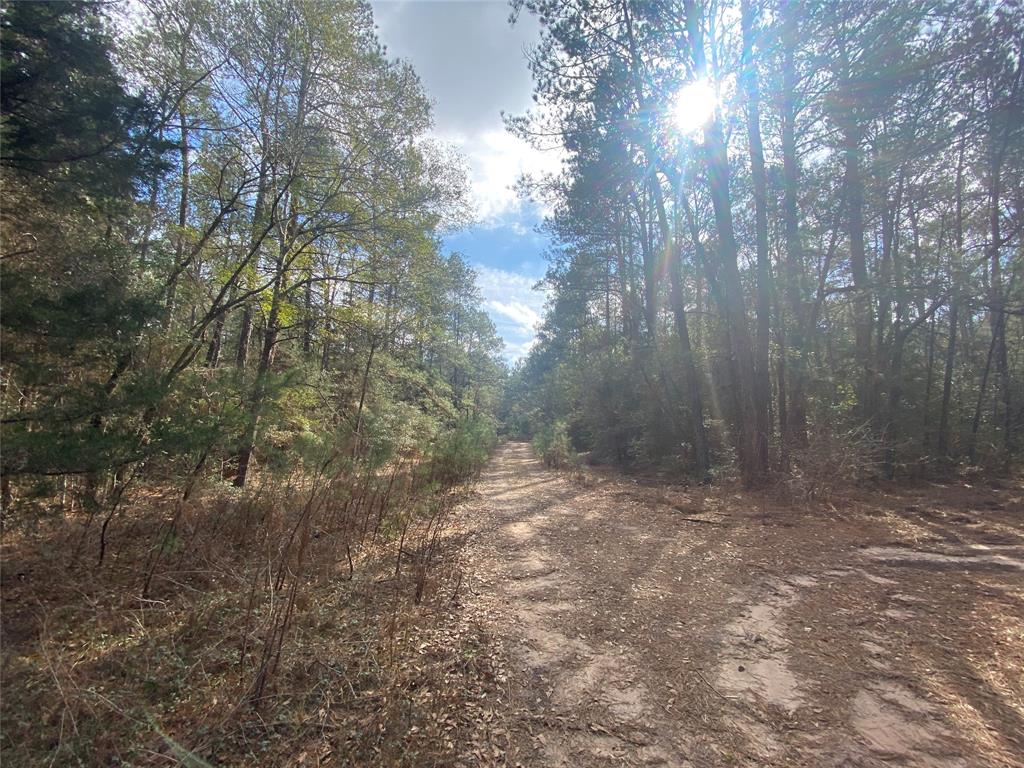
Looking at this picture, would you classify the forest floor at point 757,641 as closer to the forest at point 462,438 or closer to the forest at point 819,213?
the forest at point 462,438


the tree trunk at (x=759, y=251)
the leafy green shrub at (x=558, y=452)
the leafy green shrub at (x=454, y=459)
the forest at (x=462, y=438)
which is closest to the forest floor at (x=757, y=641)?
the forest at (x=462, y=438)

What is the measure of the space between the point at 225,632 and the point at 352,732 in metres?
1.53

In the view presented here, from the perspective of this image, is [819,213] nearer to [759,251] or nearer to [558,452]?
[759,251]

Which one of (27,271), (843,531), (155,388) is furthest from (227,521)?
(843,531)

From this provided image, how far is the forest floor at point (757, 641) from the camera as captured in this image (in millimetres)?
2145

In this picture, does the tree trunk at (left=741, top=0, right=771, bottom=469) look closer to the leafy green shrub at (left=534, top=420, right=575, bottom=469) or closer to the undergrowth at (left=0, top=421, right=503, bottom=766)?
the undergrowth at (left=0, top=421, right=503, bottom=766)

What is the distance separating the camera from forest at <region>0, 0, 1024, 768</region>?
8.00 ft

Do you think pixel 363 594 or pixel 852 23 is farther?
pixel 852 23

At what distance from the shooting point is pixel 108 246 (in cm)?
396

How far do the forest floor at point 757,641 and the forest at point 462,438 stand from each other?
32mm

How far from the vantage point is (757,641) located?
3086mm

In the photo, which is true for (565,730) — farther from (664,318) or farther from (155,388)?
(664,318)

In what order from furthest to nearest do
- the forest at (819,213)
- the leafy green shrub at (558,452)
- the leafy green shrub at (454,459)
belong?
the leafy green shrub at (558,452), the leafy green shrub at (454,459), the forest at (819,213)

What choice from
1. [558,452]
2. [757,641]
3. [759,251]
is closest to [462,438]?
[558,452]
